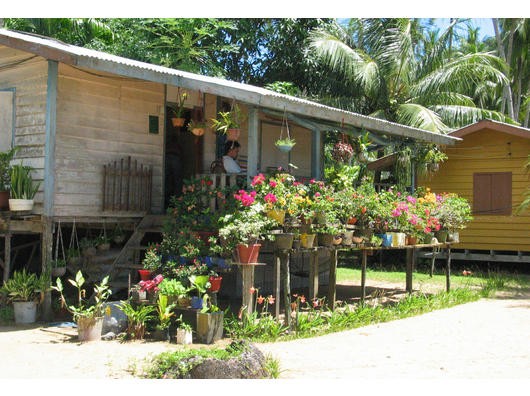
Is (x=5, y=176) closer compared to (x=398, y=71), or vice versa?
(x=5, y=176)

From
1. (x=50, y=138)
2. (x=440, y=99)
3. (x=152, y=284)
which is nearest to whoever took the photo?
(x=152, y=284)

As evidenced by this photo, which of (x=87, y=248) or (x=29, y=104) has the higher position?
(x=29, y=104)

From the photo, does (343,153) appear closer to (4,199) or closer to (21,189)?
(21,189)

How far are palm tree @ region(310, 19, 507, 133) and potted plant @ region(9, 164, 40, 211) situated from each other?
12.0 meters

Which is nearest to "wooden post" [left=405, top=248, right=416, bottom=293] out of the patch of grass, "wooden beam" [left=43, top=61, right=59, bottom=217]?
the patch of grass

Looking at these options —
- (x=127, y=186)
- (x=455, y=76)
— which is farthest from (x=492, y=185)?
(x=127, y=186)

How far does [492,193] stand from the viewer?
17109 millimetres

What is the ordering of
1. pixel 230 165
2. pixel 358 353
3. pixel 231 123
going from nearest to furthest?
1. pixel 358 353
2. pixel 231 123
3. pixel 230 165

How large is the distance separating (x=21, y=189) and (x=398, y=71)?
534 inches

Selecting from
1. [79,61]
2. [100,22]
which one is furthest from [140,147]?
[100,22]

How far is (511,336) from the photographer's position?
27.9 feet

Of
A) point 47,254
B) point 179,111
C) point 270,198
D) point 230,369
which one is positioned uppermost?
point 179,111

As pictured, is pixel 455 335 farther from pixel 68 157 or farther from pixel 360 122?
pixel 68 157

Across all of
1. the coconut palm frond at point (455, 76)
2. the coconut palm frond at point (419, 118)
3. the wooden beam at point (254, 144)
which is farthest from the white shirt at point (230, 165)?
the coconut palm frond at point (455, 76)
